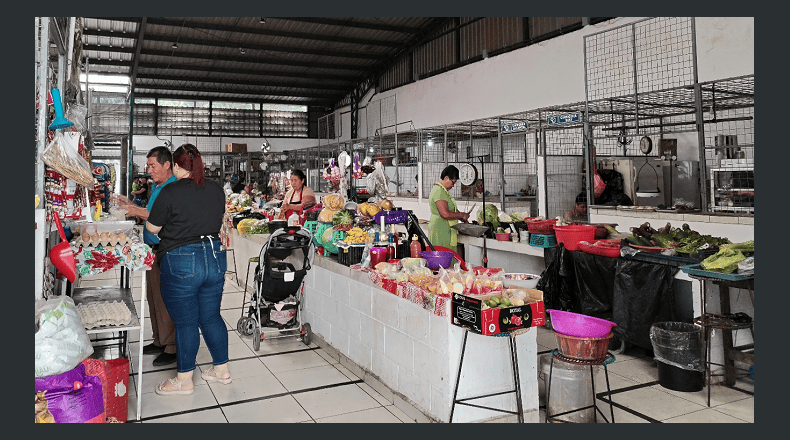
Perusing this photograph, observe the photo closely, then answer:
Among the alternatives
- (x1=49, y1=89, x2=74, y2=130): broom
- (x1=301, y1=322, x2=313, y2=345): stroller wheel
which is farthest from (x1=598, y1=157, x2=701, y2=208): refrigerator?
(x1=49, y1=89, x2=74, y2=130): broom

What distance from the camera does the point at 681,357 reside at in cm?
384

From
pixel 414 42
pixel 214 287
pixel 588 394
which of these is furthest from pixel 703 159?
pixel 414 42

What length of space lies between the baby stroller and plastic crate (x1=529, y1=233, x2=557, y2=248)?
236cm

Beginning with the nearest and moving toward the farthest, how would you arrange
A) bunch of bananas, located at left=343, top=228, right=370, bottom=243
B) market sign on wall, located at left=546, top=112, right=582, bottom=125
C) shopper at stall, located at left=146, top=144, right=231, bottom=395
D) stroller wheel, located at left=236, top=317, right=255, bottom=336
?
shopper at stall, located at left=146, top=144, right=231, bottom=395, bunch of bananas, located at left=343, top=228, right=370, bottom=243, stroller wheel, located at left=236, top=317, right=255, bottom=336, market sign on wall, located at left=546, top=112, right=582, bottom=125

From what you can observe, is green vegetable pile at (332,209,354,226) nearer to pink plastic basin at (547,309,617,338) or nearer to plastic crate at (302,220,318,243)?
plastic crate at (302,220,318,243)

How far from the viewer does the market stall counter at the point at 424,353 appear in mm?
3121

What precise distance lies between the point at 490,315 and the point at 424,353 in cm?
68

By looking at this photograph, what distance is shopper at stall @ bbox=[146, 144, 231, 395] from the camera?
358 cm

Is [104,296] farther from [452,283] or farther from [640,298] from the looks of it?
[640,298]

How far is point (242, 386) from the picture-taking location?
401 cm

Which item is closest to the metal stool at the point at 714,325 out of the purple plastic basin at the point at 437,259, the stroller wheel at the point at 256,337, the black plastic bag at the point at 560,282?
the black plastic bag at the point at 560,282

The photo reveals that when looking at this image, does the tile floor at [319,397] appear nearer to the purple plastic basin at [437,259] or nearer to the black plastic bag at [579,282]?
the black plastic bag at [579,282]

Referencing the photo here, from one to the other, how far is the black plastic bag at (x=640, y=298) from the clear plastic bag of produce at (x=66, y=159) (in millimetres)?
3966

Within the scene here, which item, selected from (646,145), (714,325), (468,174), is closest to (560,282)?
(714,325)
